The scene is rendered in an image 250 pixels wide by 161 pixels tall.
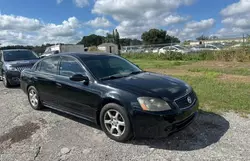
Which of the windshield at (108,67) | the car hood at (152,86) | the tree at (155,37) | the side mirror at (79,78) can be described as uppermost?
the tree at (155,37)

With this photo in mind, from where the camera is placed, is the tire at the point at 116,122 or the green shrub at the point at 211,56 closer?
the tire at the point at 116,122

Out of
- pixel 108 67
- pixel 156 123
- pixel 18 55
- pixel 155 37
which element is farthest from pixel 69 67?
pixel 155 37

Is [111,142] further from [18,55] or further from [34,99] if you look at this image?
[18,55]

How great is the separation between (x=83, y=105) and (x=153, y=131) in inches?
56.3

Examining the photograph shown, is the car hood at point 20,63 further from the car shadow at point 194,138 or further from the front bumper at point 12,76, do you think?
the car shadow at point 194,138

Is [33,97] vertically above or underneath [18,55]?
underneath

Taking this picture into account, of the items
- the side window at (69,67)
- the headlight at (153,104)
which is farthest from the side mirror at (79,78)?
the headlight at (153,104)

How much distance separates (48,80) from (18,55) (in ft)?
18.7

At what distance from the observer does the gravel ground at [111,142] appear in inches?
119

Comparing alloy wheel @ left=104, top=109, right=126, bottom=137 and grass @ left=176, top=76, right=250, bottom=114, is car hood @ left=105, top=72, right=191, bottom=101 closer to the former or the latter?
alloy wheel @ left=104, top=109, right=126, bottom=137

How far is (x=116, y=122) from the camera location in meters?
3.42

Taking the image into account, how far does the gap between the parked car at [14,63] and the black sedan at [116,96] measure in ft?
13.1

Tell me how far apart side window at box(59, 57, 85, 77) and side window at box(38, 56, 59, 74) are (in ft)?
0.74

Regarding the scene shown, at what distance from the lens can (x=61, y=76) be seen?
14.2 ft
